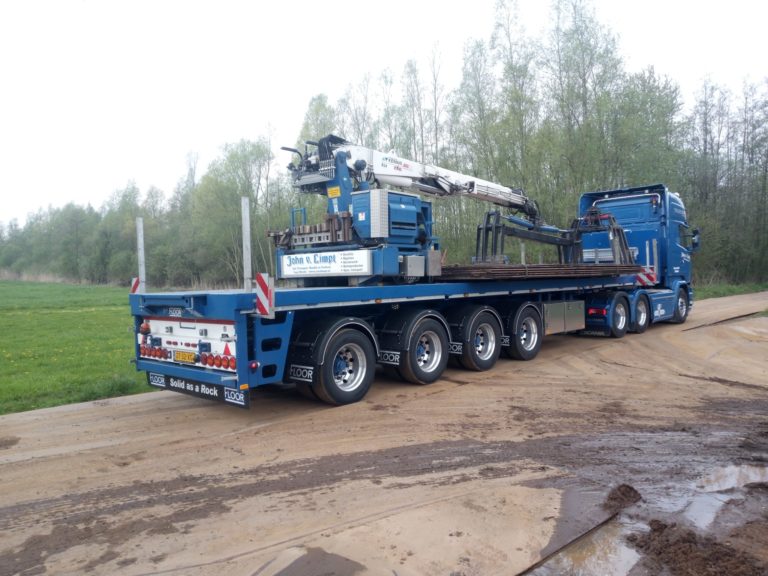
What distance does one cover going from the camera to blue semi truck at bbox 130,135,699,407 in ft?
21.6

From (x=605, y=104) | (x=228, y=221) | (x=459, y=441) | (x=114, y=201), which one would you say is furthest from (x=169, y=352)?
(x=114, y=201)

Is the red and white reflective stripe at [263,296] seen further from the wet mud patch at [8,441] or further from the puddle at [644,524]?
the puddle at [644,524]

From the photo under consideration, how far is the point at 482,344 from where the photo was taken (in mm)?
9898

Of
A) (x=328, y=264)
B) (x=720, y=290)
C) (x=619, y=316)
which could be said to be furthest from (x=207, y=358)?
(x=720, y=290)

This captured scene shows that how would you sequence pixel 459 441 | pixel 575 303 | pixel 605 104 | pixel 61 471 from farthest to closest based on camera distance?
pixel 605 104
pixel 575 303
pixel 459 441
pixel 61 471

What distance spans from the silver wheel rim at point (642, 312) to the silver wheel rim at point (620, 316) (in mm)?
724

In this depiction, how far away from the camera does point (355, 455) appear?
217 inches

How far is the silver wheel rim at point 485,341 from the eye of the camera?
9.80 meters

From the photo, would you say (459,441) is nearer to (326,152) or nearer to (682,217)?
(326,152)

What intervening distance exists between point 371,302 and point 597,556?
15.1 ft

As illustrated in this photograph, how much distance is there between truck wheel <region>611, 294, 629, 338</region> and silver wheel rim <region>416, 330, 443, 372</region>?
6.27 m

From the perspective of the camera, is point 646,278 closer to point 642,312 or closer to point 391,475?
point 642,312

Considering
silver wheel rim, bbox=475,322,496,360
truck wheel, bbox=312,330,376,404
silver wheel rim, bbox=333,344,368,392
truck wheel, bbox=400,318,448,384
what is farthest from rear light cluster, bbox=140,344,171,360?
silver wheel rim, bbox=475,322,496,360

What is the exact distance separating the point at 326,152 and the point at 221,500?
6.17m
